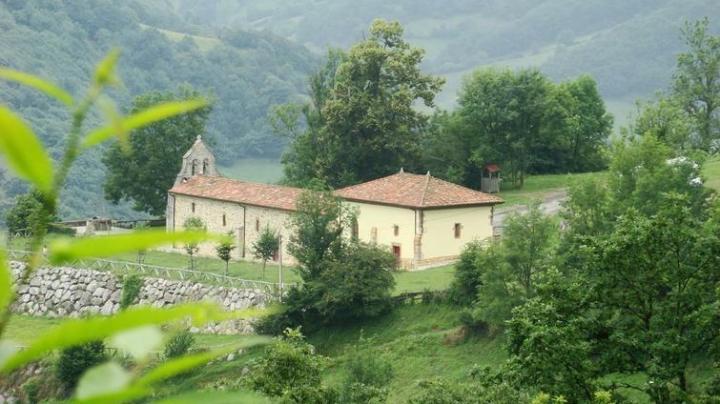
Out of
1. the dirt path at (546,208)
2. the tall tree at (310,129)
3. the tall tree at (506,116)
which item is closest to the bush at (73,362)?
the dirt path at (546,208)

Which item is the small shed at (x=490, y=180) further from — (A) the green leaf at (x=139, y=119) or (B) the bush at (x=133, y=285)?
(A) the green leaf at (x=139, y=119)

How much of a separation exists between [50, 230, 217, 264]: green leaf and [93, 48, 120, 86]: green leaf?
0.18 meters

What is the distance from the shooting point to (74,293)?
4359cm

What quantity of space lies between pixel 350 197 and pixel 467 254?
9429mm

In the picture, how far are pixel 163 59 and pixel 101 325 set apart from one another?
5463 inches

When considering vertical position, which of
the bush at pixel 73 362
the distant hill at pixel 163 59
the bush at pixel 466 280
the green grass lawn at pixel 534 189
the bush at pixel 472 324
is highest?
the distant hill at pixel 163 59

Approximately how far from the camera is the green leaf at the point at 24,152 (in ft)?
4.29

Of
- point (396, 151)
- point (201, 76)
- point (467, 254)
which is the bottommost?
point (467, 254)

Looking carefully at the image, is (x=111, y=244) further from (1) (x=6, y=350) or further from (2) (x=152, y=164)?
(2) (x=152, y=164)

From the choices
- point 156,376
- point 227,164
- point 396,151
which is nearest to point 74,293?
point 396,151

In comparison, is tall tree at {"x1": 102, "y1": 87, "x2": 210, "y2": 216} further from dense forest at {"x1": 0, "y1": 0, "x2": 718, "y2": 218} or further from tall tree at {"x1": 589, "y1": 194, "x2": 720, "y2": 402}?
tall tree at {"x1": 589, "y1": 194, "x2": 720, "y2": 402}

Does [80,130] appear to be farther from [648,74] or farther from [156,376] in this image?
[648,74]

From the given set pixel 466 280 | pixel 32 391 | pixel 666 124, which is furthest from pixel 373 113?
pixel 32 391

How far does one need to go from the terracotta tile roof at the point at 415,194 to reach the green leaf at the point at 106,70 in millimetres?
37975
